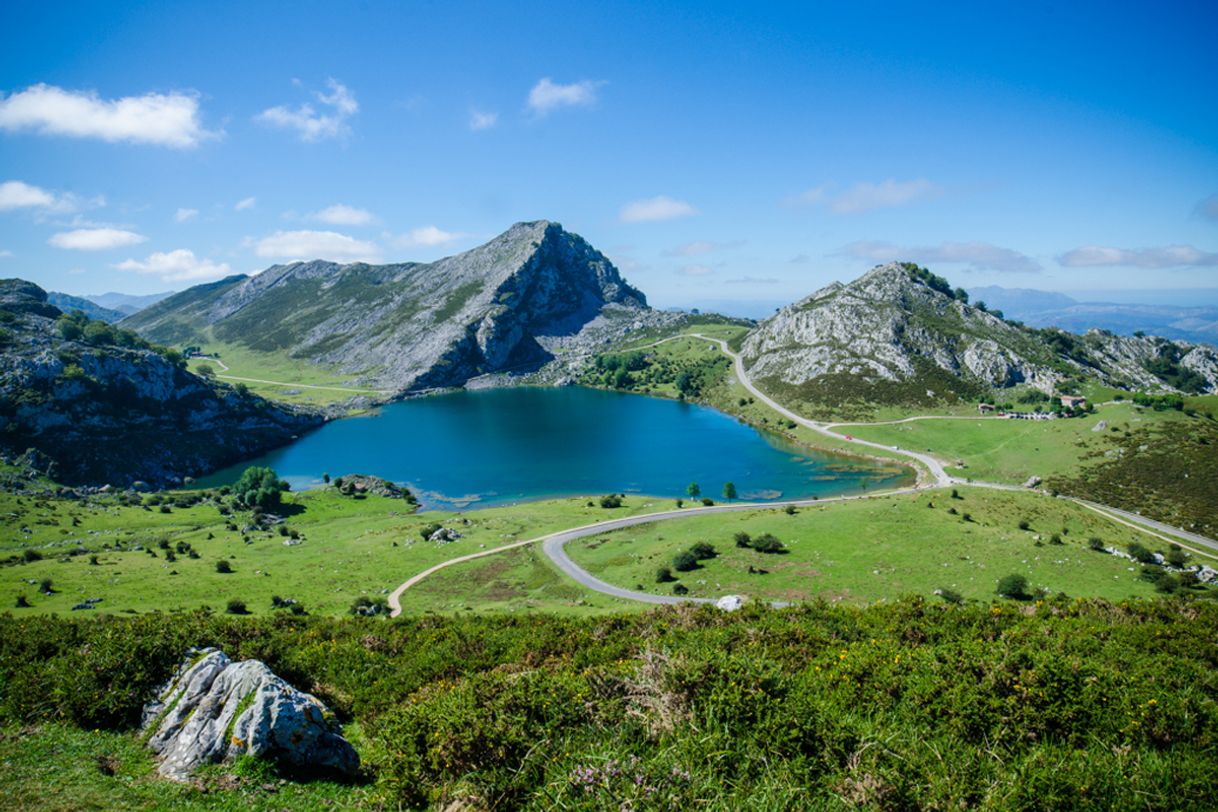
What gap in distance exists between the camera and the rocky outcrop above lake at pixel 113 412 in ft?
395

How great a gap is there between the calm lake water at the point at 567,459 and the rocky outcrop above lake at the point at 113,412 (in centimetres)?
1168

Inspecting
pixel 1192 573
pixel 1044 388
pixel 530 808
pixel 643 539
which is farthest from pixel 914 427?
pixel 530 808

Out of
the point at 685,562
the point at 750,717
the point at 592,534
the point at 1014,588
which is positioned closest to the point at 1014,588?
the point at 1014,588

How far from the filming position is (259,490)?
337 feet

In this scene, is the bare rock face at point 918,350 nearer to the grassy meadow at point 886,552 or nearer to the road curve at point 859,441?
the road curve at point 859,441

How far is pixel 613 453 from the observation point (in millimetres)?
139500

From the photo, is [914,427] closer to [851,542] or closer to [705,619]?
[851,542]

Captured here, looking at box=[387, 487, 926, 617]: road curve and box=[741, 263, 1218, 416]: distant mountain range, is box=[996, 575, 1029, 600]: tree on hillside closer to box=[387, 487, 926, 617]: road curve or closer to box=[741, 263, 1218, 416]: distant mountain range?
box=[387, 487, 926, 617]: road curve

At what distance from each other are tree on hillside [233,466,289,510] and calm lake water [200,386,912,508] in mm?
17177

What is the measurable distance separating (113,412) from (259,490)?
222 feet

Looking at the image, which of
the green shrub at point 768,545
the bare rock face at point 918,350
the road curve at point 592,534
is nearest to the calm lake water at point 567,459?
the road curve at point 592,534

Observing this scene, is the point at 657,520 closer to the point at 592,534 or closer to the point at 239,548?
the point at 592,534

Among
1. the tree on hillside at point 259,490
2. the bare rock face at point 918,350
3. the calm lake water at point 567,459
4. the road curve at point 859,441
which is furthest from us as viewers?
the bare rock face at point 918,350

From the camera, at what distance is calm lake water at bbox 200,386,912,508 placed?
4459 inches
